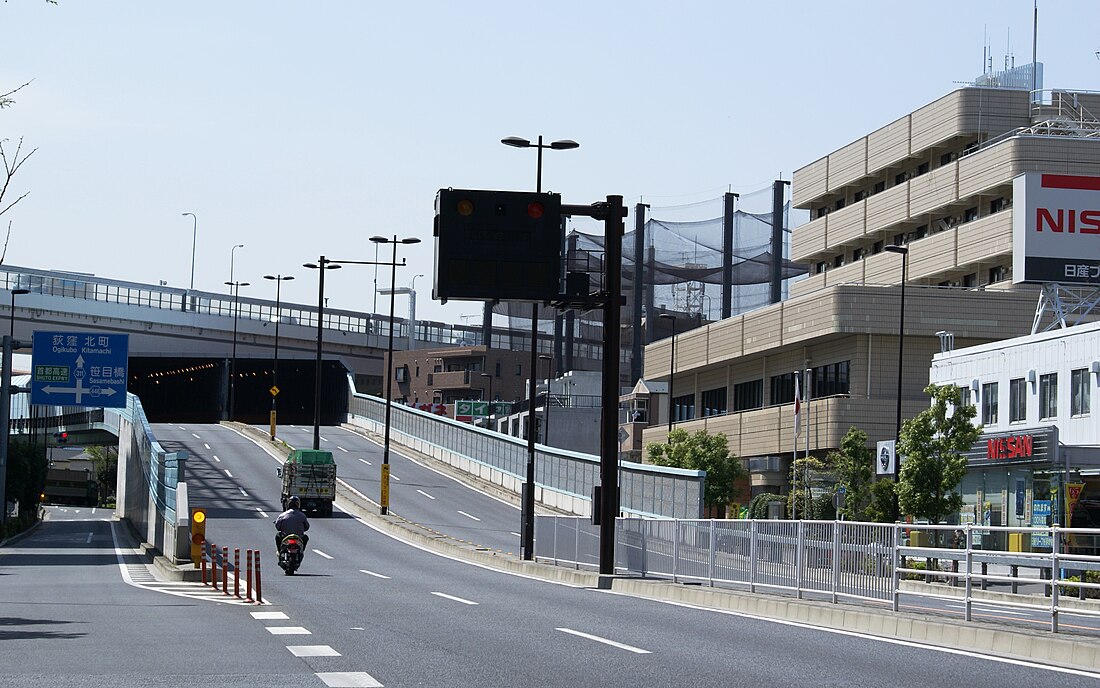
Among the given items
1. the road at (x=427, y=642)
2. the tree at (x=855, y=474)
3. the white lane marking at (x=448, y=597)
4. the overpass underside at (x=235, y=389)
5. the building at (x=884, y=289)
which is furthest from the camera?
the overpass underside at (x=235, y=389)

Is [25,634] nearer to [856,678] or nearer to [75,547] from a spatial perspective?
[856,678]

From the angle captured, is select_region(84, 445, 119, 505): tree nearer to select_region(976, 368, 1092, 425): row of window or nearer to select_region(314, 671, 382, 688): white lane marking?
select_region(976, 368, 1092, 425): row of window

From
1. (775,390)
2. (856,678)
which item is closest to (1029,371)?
(775,390)

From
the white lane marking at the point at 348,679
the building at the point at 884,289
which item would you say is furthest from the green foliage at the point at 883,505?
the white lane marking at the point at 348,679

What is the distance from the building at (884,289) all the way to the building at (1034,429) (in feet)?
22.2

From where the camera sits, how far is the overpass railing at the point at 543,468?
58.2 m

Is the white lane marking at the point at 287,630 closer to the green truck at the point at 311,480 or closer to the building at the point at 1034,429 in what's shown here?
the building at the point at 1034,429

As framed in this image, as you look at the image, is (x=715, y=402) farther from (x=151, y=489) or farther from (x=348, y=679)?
(x=348, y=679)

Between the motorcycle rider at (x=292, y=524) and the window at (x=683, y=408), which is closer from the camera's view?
the motorcycle rider at (x=292, y=524)

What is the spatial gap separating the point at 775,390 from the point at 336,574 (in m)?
41.8

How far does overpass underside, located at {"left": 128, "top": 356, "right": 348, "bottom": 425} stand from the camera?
12588cm

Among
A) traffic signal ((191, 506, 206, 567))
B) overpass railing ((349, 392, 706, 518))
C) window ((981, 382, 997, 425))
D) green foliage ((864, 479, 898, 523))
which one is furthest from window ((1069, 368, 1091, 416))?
traffic signal ((191, 506, 206, 567))

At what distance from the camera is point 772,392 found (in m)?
73.6

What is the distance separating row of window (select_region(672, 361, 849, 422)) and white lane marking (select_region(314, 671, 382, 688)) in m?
52.7
